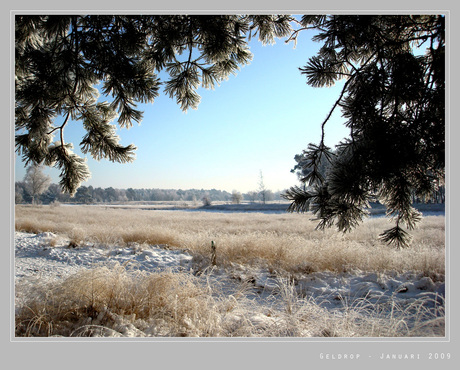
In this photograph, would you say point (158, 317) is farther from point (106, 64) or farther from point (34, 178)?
point (34, 178)

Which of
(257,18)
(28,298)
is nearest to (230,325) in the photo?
(28,298)

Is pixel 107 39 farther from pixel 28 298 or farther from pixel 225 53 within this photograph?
pixel 28 298

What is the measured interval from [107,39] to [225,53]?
85 cm

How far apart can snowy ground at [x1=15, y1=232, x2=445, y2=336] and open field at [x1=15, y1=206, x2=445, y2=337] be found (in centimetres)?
2

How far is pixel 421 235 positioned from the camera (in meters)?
6.92

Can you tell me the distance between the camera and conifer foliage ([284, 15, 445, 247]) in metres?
1.29

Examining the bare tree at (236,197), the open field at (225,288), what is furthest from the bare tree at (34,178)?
the bare tree at (236,197)

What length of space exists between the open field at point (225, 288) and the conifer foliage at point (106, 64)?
1.08 meters

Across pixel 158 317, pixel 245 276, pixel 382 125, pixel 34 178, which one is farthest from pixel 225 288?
pixel 34 178

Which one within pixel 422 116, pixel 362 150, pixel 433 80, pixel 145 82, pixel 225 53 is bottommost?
pixel 362 150

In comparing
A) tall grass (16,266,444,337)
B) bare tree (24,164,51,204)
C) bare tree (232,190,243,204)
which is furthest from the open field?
bare tree (232,190,243,204)

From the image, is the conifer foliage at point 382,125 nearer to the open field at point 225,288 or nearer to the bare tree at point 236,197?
the open field at point 225,288

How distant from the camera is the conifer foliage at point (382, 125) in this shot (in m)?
1.29

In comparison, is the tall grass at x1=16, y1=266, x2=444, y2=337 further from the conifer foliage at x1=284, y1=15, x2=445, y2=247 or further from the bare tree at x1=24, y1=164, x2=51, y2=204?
the bare tree at x1=24, y1=164, x2=51, y2=204
